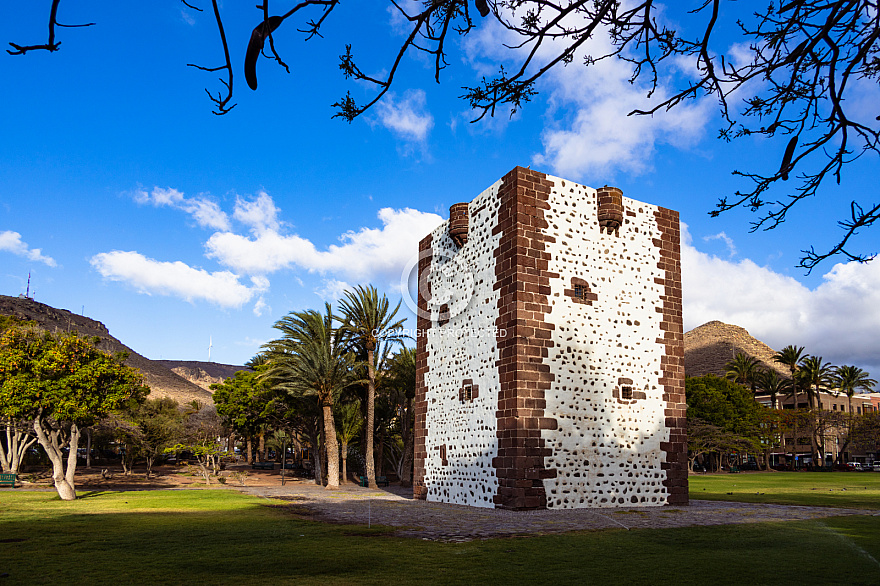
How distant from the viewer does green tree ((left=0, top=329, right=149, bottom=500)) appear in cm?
1788

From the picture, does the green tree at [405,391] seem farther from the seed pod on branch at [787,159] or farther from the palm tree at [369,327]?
the seed pod on branch at [787,159]

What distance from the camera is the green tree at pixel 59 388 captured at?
17875mm

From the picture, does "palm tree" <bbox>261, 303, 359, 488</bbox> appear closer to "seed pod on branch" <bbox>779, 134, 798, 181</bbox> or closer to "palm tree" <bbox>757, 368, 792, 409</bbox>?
"seed pod on branch" <bbox>779, 134, 798, 181</bbox>

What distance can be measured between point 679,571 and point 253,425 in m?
35.3

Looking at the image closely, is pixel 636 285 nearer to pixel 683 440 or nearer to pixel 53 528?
pixel 683 440

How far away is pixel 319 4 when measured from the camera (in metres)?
3.11

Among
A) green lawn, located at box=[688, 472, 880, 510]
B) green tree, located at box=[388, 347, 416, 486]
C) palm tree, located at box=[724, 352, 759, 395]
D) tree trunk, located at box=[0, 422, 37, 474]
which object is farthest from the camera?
palm tree, located at box=[724, 352, 759, 395]

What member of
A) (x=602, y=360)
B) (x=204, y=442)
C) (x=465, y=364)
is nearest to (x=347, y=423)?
(x=204, y=442)

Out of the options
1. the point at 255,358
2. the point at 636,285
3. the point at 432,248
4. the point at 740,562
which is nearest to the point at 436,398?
the point at 432,248

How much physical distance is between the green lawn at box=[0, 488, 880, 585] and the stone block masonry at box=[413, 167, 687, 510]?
4430 mm

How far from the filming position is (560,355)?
14.8 meters

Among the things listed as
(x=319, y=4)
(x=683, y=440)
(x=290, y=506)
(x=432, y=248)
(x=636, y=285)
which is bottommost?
(x=290, y=506)

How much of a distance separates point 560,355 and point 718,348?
117 meters

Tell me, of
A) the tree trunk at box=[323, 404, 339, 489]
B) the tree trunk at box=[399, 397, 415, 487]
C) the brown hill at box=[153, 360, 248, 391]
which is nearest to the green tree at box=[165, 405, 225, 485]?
the tree trunk at box=[323, 404, 339, 489]
